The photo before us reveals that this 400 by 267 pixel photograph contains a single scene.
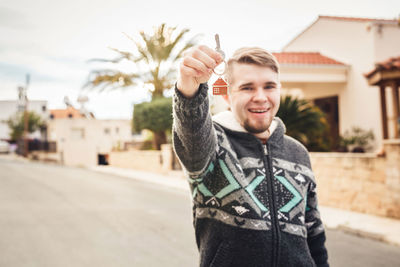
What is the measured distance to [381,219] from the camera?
6746 millimetres

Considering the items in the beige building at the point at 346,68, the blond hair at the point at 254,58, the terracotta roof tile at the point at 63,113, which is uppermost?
the terracotta roof tile at the point at 63,113

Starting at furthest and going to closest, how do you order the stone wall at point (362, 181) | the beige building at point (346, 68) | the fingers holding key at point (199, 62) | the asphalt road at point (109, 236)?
1. the beige building at point (346, 68)
2. the stone wall at point (362, 181)
3. the asphalt road at point (109, 236)
4. the fingers holding key at point (199, 62)

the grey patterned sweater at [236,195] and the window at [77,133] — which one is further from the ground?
the window at [77,133]

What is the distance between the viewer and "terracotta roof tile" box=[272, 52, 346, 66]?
1357 centimetres

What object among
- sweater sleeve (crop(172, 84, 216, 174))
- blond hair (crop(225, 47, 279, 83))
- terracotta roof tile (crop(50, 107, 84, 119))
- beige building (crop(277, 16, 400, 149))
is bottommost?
sweater sleeve (crop(172, 84, 216, 174))

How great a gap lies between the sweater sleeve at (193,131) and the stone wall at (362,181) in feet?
21.0

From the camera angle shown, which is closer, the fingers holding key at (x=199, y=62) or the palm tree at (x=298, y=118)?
the fingers holding key at (x=199, y=62)

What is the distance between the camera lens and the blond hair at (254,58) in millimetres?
1453

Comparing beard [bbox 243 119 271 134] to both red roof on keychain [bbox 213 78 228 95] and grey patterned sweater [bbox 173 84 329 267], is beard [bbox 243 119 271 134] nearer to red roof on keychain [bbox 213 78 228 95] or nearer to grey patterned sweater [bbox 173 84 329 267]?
grey patterned sweater [bbox 173 84 329 267]

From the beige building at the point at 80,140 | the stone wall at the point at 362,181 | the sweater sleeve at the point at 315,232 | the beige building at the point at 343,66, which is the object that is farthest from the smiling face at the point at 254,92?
the beige building at the point at 80,140

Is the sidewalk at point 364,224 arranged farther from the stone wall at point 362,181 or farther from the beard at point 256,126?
the beard at point 256,126

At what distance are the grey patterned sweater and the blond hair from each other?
0.91 feet

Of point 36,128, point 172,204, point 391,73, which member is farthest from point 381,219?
point 36,128

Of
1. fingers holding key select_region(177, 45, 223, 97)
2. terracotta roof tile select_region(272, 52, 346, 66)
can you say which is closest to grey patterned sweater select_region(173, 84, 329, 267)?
fingers holding key select_region(177, 45, 223, 97)
